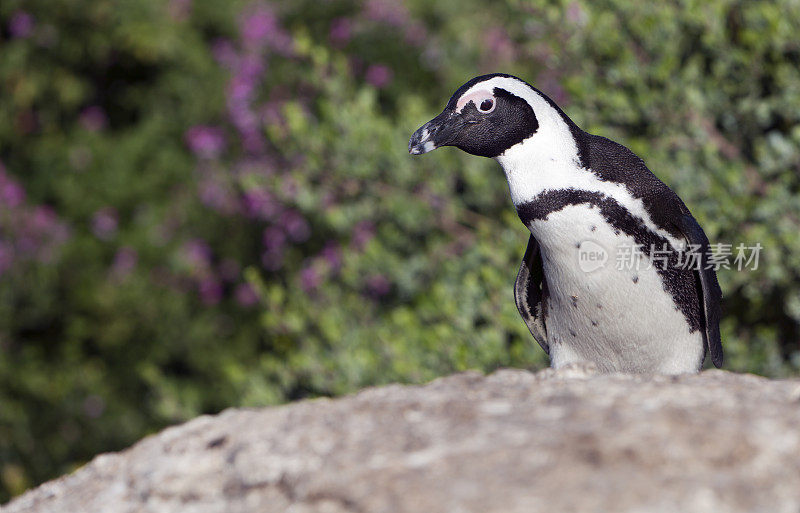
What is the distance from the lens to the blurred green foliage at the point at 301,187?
3896mm

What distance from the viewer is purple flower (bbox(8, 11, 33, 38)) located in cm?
738

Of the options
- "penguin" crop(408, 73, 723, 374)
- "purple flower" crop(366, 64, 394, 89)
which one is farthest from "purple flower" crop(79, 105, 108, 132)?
"penguin" crop(408, 73, 723, 374)

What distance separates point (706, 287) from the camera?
2.90m

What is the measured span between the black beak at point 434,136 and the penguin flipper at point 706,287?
0.74 metres

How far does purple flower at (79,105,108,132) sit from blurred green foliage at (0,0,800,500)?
0.17 ft

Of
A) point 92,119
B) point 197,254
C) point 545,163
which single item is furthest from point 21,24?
point 545,163

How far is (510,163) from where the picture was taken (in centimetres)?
275

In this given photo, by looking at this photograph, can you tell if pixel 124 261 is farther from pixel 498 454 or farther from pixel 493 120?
pixel 498 454

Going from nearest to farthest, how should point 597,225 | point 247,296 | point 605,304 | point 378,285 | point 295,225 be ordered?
point 597,225 < point 605,304 < point 378,285 < point 295,225 < point 247,296

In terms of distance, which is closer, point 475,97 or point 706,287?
point 475,97

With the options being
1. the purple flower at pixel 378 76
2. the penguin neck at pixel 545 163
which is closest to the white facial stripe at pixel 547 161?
the penguin neck at pixel 545 163

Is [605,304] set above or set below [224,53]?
below

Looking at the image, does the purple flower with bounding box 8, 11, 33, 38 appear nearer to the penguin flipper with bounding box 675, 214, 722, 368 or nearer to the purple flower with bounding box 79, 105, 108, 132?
the purple flower with bounding box 79, 105, 108, 132

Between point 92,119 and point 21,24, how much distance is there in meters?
0.88
